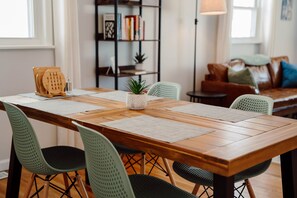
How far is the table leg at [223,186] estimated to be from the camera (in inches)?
60.2

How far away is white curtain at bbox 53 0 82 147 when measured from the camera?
3.55 meters

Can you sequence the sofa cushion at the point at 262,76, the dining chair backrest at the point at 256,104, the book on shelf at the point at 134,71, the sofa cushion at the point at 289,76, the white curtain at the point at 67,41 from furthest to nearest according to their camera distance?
the sofa cushion at the point at 289,76 → the sofa cushion at the point at 262,76 → the book on shelf at the point at 134,71 → the white curtain at the point at 67,41 → the dining chair backrest at the point at 256,104

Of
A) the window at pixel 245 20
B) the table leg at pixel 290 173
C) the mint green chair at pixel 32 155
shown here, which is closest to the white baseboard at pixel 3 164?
the mint green chair at pixel 32 155

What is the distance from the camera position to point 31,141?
2076 millimetres

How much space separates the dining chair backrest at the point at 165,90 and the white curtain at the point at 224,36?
2317 millimetres

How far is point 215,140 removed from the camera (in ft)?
5.37

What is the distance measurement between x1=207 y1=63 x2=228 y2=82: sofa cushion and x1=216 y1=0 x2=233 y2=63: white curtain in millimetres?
297

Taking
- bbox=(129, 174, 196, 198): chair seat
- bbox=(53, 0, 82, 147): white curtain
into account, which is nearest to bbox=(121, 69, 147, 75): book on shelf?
bbox=(53, 0, 82, 147): white curtain

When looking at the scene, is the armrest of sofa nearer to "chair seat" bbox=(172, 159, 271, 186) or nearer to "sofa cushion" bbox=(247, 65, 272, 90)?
"sofa cushion" bbox=(247, 65, 272, 90)

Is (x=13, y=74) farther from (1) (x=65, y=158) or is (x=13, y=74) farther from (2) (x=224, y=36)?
(2) (x=224, y=36)

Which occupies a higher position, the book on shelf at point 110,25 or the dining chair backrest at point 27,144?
the book on shelf at point 110,25

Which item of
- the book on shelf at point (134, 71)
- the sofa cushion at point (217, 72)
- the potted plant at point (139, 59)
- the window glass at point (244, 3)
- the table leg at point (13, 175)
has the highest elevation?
the window glass at point (244, 3)

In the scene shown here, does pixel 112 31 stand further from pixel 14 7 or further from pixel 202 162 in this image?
pixel 202 162

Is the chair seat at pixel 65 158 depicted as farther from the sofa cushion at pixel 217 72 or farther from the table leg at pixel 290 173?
the sofa cushion at pixel 217 72
